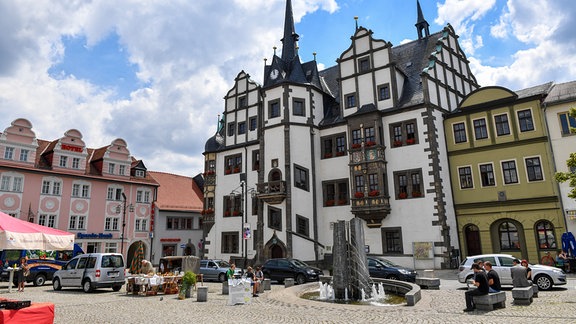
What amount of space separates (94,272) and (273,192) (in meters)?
15.5

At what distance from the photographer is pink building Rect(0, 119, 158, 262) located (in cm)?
3694

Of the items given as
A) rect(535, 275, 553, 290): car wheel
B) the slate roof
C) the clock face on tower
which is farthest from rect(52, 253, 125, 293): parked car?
the slate roof

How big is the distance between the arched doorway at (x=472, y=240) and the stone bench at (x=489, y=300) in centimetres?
1765

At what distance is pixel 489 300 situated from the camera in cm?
1180

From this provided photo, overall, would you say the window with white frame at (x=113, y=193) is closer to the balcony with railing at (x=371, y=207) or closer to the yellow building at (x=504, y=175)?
the balcony with railing at (x=371, y=207)

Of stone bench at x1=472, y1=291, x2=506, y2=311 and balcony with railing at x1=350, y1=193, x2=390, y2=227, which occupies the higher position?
balcony with railing at x1=350, y1=193, x2=390, y2=227

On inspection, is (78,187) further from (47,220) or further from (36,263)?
(36,263)

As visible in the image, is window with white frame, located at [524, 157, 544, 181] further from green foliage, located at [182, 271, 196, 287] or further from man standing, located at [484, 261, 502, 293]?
green foliage, located at [182, 271, 196, 287]

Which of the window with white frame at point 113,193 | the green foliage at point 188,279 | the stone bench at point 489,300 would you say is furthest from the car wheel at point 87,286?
the window with white frame at point 113,193

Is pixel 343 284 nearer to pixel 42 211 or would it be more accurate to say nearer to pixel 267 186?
pixel 267 186

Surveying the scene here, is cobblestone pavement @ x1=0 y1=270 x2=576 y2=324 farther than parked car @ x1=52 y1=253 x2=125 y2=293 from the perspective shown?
No

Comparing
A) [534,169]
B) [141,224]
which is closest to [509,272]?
[534,169]

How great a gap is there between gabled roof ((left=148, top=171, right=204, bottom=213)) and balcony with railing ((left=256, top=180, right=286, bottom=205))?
18902 mm

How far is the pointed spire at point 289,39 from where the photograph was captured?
130 ft
